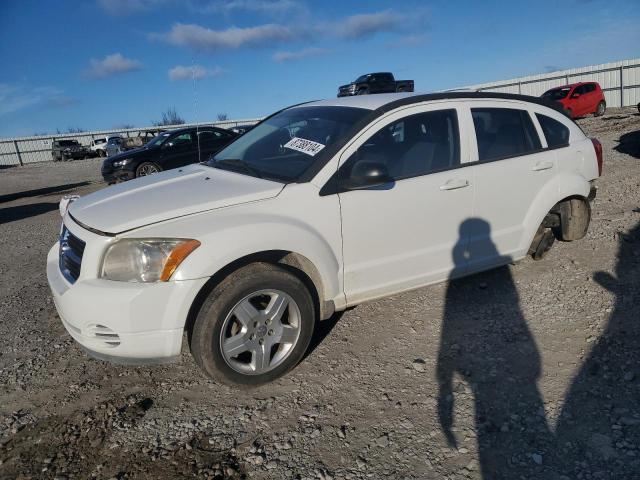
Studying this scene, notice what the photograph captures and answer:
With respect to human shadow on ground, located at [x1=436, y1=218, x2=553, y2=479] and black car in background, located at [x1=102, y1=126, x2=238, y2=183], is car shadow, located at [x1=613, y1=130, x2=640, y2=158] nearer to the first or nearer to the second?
human shadow on ground, located at [x1=436, y1=218, x2=553, y2=479]

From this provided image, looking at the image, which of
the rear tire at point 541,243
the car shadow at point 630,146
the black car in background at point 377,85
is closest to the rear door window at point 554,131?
the rear tire at point 541,243

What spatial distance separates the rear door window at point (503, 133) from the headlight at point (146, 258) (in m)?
2.49

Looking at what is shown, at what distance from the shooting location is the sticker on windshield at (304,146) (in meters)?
3.36

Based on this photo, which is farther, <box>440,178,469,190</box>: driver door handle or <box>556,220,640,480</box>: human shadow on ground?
<box>440,178,469,190</box>: driver door handle

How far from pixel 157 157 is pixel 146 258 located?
38.9ft

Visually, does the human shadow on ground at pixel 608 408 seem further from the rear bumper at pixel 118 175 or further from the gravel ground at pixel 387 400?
the rear bumper at pixel 118 175

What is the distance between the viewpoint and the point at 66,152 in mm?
33781

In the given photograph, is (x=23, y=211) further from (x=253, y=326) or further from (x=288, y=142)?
(x=253, y=326)

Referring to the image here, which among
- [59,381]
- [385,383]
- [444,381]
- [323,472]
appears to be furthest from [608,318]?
[59,381]

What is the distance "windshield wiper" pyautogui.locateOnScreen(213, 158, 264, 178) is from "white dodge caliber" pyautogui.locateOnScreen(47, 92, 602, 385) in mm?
16

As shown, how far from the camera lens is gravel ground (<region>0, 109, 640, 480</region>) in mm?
2352

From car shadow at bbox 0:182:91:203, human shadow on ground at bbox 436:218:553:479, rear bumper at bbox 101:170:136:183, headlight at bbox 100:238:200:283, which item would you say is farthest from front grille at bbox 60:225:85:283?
car shadow at bbox 0:182:91:203

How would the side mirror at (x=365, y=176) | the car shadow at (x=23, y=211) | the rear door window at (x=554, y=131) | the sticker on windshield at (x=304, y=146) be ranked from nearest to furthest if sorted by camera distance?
the side mirror at (x=365, y=176) → the sticker on windshield at (x=304, y=146) → the rear door window at (x=554, y=131) → the car shadow at (x=23, y=211)

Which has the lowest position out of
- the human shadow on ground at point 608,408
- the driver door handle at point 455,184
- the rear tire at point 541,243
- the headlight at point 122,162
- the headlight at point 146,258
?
the human shadow on ground at point 608,408
